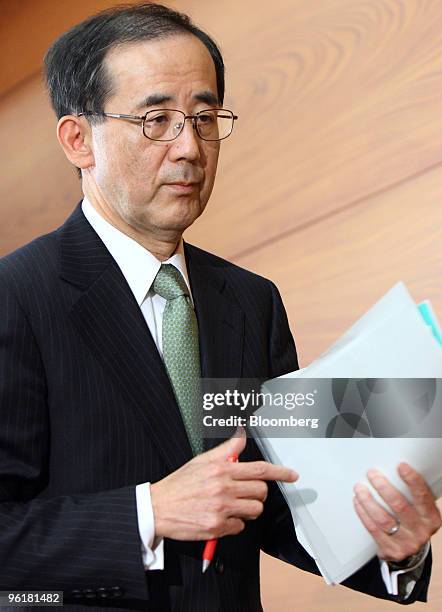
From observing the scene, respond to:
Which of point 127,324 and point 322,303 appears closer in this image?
point 127,324

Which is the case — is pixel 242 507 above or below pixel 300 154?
below

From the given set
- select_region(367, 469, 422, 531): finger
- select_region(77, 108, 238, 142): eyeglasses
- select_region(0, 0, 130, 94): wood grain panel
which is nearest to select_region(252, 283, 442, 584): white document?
select_region(367, 469, 422, 531): finger

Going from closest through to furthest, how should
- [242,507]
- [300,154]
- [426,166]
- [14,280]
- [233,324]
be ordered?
[242,507] < [14,280] < [233,324] < [426,166] < [300,154]

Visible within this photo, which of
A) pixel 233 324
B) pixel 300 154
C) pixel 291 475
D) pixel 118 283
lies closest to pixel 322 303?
pixel 300 154

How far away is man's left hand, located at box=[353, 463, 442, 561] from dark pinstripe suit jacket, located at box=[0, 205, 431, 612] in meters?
0.13

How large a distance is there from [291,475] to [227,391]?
0.75 feet

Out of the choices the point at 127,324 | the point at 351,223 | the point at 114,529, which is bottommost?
the point at 114,529

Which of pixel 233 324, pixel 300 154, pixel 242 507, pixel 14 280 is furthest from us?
pixel 300 154

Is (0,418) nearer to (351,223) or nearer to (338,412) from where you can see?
(338,412)

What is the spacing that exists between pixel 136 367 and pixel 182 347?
0.08m

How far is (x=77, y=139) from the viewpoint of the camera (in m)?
1.38

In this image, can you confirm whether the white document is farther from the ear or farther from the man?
the ear

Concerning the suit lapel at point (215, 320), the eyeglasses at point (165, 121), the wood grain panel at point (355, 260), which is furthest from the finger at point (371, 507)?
the wood grain panel at point (355, 260)

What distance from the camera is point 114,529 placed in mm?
1111
